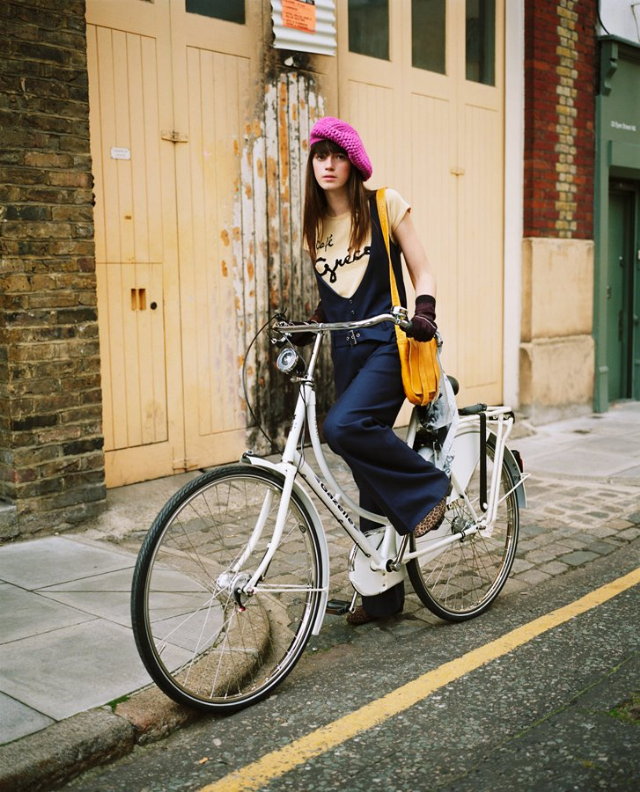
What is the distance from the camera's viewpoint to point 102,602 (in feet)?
14.5

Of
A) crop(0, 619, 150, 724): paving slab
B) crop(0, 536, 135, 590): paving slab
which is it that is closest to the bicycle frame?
crop(0, 619, 150, 724): paving slab

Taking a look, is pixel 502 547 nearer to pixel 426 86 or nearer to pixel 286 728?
pixel 286 728

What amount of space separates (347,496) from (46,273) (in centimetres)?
247

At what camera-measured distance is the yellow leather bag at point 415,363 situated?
3.87 m

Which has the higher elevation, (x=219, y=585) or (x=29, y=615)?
(x=219, y=585)

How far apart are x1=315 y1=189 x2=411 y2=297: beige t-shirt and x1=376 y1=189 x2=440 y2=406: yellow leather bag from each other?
0.05 meters

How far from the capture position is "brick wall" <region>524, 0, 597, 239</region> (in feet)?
31.0

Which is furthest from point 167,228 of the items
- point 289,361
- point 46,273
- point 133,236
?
point 289,361

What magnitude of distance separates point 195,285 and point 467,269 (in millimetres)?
3256

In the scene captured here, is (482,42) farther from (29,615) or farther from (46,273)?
(29,615)

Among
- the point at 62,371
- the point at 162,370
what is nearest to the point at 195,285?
the point at 162,370

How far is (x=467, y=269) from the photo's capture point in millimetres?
9070

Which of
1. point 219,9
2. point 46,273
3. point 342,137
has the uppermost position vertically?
point 219,9

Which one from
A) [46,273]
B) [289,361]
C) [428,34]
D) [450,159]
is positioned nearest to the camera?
[289,361]
